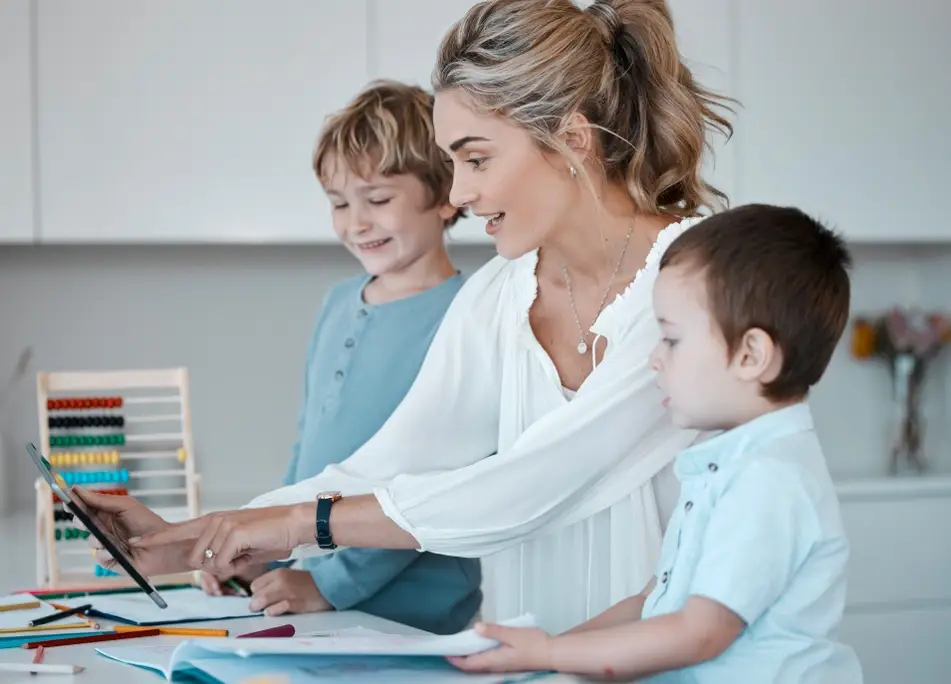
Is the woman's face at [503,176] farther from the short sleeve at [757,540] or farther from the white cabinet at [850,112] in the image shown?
the white cabinet at [850,112]

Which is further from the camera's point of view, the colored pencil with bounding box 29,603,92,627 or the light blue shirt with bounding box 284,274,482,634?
the light blue shirt with bounding box 284,274,482,634

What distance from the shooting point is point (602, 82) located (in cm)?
149

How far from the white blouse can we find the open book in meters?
0.32

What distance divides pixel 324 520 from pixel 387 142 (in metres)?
0.65

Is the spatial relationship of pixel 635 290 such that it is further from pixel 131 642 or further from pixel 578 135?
pixel 131 642

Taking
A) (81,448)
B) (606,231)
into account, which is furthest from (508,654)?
(81,448)

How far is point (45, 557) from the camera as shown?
242 centimetres

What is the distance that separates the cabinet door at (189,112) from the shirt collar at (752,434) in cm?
203

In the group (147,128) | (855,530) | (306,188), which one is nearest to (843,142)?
(855,530)

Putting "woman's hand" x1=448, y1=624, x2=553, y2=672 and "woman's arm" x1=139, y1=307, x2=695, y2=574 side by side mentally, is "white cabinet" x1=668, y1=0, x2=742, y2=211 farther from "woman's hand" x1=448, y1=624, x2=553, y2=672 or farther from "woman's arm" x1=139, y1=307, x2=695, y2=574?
"woman's hand" x1=448, y1=624, x2=553, y2=672

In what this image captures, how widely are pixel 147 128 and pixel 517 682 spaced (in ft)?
7.46

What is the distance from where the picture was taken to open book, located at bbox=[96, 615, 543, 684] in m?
0.99

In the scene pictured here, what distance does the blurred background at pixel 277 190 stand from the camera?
2.96 meters

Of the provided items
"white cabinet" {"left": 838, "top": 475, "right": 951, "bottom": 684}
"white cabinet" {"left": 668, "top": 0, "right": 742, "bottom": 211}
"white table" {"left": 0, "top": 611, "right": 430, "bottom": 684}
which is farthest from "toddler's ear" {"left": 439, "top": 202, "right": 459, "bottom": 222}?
"white cabinet" {"left": 838, "top": 475, "right": 951, "bottom": 684}
